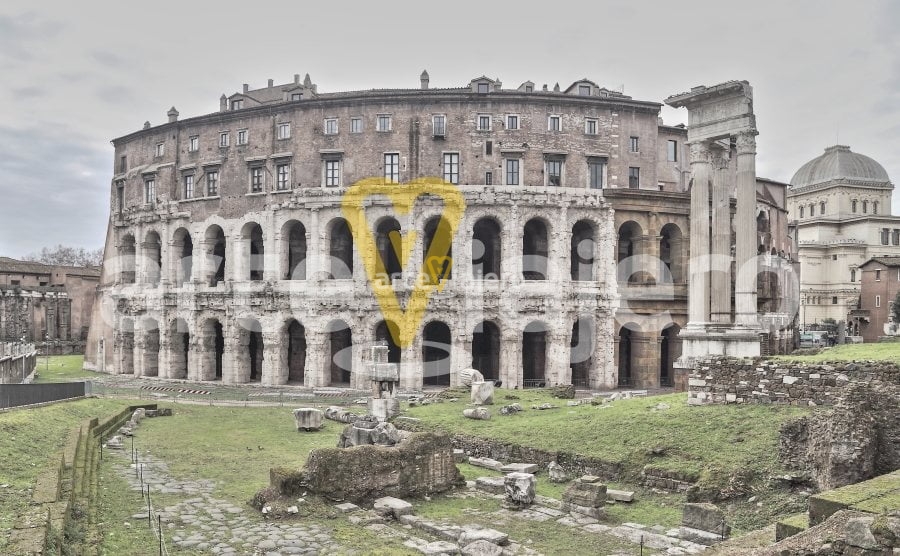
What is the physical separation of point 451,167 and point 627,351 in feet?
47.3

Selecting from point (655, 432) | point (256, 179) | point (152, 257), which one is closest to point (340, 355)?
point (256, 179)

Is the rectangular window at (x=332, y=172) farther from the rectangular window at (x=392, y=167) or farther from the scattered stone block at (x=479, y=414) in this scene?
the scattered stone block at (x=479, y=414)

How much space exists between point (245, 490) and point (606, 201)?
26637 millimetres

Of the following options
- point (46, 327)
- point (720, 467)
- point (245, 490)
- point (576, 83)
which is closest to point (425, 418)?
point (245, 490)

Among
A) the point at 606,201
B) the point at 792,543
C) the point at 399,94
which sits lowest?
the point at 792,543

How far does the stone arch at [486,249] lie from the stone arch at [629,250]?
21.2 ft

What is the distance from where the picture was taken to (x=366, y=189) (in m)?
36.6

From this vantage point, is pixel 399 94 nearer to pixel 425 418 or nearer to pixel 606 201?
pixel 606 201

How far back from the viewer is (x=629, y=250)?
125 ft

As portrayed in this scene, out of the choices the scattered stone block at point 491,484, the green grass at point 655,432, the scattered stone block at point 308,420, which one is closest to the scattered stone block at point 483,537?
the scattered stone block at point 491,484

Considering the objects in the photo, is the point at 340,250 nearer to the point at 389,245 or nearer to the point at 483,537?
the point at 389,245

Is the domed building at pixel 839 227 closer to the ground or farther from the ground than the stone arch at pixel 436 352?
farther from the ground

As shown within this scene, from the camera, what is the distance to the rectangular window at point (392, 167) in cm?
3656

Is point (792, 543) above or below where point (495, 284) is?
below
